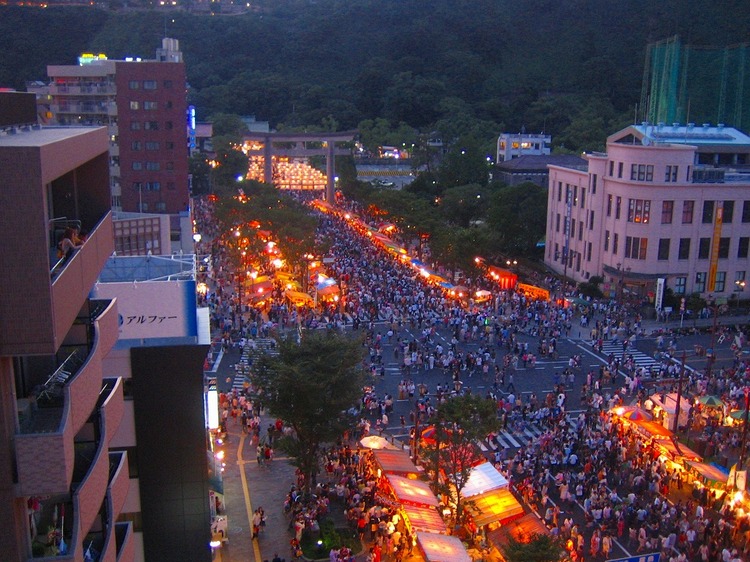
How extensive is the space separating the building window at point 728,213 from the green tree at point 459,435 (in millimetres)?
32157

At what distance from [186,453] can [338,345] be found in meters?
5.96

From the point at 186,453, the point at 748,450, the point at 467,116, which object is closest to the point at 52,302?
the point at 186,453

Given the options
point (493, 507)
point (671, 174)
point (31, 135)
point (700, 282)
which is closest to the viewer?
point (31, 135)

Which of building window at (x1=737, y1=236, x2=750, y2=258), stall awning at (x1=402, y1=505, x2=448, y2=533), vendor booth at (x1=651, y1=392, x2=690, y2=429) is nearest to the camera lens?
stall awning at (x1=402, y1=505, x2=448, y2=533)

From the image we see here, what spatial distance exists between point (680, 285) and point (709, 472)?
2704 centimetres

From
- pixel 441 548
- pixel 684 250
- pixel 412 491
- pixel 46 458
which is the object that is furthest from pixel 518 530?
pixel 684 250

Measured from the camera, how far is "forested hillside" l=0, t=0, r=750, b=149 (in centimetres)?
11425

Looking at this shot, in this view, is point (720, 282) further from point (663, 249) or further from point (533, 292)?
point (533, 292)

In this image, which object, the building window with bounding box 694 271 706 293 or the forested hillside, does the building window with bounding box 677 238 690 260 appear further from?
the forested hillside

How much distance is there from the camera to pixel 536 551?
49.9 feet

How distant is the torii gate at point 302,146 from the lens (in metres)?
82.5

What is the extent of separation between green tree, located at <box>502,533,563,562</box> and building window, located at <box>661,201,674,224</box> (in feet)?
112

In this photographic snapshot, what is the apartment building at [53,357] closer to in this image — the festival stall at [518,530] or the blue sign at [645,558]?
the festival stall at [518,530]

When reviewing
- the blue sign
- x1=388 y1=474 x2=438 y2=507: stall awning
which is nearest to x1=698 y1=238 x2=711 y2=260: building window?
x1=388 y1=474 x2=438 y2=507: stall awning
